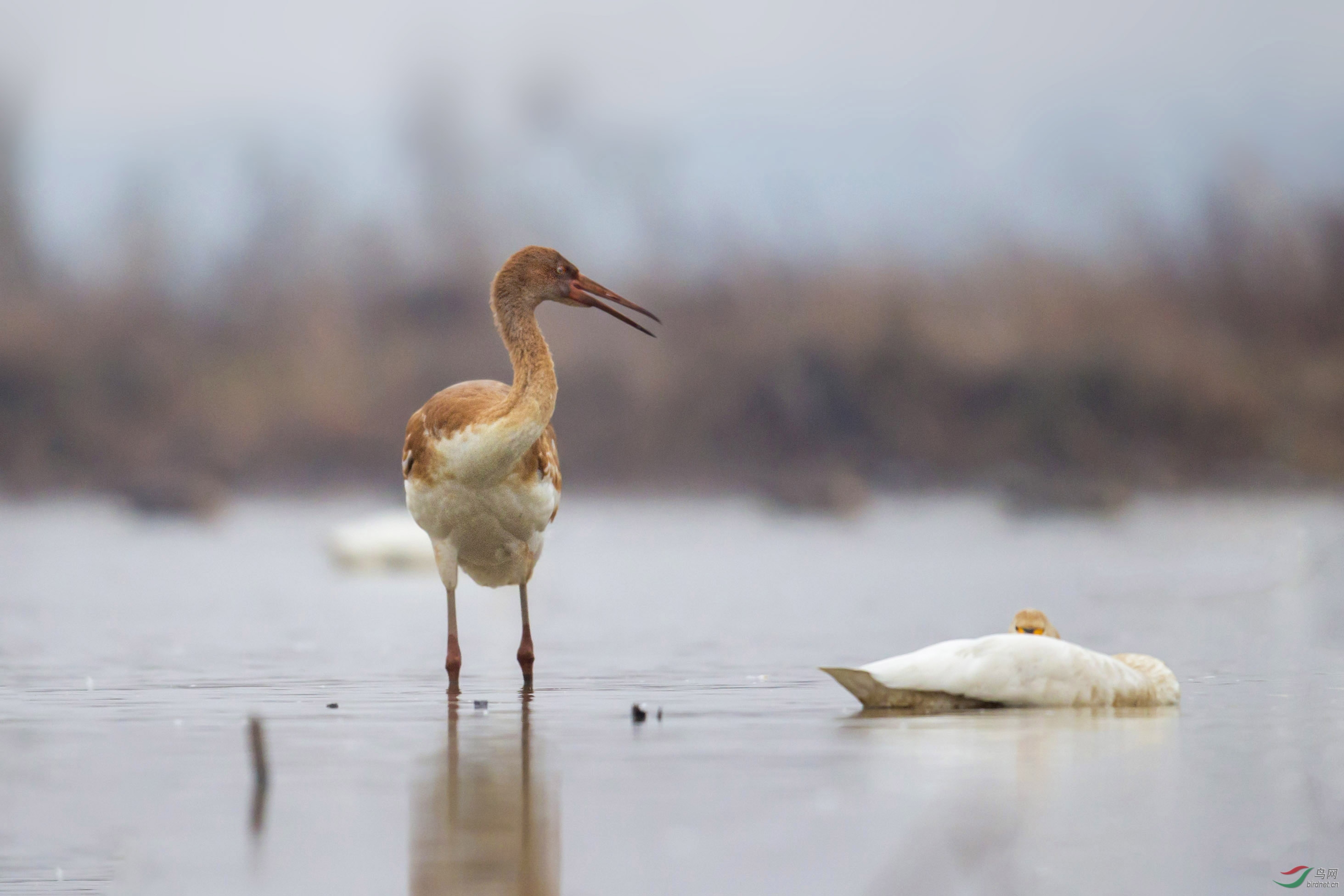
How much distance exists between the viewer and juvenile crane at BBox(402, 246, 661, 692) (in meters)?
10.4

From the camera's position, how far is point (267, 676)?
11.4 metres

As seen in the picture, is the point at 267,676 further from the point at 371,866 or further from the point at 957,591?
the point at 957,591

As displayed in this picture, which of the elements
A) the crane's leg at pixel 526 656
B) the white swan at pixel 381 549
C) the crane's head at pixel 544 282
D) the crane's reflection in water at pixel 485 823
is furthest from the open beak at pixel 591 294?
the white swan at pixel 381 549

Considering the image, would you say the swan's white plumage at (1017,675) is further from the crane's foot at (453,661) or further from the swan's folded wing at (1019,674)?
the crane's foot at (453,661)

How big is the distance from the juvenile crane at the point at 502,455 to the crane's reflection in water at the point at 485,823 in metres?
2.58

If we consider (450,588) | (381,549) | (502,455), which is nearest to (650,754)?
(502,455)

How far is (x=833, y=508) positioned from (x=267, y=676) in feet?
100

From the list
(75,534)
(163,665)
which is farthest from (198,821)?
(75,534)

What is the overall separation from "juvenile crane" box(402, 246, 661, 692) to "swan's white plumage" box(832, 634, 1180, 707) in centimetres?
243

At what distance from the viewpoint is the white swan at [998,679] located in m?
8.86

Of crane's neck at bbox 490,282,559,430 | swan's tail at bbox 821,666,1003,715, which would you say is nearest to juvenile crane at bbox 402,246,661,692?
Result: crane's neck at bbox 490,282,559,430

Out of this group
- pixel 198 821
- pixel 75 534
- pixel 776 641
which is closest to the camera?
pixel 198 821

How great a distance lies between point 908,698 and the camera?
8969 mm

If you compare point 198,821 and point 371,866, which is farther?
point 198,821
